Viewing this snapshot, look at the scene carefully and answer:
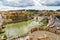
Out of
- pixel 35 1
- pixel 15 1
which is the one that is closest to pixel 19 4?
pixel 15 1

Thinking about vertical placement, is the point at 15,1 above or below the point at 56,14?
above

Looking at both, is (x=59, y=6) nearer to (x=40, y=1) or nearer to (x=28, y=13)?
(x=40, y=1)

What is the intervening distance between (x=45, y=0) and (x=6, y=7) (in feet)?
1.31

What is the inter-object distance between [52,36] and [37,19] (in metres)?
0.22

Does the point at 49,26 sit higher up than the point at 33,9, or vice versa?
the point at 33,9

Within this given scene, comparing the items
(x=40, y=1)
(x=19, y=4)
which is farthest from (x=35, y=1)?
(x=19, y=4)

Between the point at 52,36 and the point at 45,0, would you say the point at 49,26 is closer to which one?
the point at 52,36

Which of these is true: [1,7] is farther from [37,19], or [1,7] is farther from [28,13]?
[37,19]

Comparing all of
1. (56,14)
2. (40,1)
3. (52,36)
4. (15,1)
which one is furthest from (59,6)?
(15,1)

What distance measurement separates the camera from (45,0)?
4.29 ft

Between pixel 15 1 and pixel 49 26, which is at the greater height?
pixel 15 1

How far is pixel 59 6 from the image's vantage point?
1.31 m

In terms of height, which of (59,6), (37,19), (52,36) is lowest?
(52,36)

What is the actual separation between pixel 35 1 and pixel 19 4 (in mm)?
165
